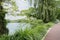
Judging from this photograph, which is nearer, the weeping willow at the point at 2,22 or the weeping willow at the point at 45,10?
the weeping willow at the point at 2,22

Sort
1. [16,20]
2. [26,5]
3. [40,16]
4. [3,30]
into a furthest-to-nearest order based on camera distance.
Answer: [40,16], [26,5], [16,20], [3,30]

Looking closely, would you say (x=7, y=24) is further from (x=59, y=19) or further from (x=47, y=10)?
(x=59, y=19)

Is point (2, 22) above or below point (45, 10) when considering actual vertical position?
above

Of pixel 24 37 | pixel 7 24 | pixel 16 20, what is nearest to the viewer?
pixel 24 37

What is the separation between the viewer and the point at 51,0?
1770cm

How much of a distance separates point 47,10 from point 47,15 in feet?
1.51

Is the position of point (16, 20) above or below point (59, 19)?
above

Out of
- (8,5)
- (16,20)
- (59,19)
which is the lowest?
(59,19)

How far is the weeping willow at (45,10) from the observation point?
1744 cm

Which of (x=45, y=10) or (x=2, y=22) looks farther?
(x=45, y=10)

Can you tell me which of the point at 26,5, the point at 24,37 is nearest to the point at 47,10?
the point at 26,5

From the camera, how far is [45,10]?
1761 centimetres

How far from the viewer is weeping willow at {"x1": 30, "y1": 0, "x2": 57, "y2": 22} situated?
1744 centimetres

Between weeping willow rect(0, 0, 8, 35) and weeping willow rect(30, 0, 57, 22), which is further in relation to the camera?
weeping willow rect(30, 0, 57, 22)
